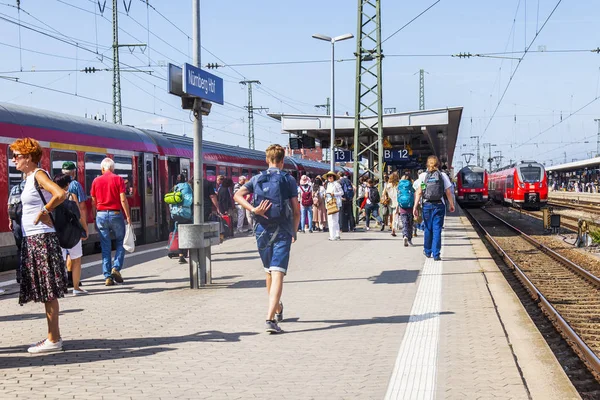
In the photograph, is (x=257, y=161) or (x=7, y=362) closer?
(x=7, y=362)

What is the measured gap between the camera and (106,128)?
17391 millimetres

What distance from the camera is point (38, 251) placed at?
627cm

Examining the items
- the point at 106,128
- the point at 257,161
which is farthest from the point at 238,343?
the point at 257,161

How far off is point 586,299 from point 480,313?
3.73 metres

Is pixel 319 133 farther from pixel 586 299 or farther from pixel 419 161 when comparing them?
pixel 586 299

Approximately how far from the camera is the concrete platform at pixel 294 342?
508 centimetres

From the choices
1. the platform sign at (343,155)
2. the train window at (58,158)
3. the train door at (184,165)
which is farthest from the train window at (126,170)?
the platform sign at (343,155)

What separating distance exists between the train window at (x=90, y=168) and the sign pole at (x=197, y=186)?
20.6ft

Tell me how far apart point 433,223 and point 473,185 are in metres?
37.8

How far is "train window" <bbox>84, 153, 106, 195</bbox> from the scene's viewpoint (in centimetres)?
1595

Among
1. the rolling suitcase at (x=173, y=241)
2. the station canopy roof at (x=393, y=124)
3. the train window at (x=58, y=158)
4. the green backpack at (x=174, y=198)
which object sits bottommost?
the rolling suitcase at (x=173, y=241)

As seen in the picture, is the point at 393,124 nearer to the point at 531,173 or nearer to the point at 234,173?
the point at 234,173

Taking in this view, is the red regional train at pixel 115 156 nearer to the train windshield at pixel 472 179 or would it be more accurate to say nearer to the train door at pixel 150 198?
the train door at pixel 150 198

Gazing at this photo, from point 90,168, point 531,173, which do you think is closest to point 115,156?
point 90,168
